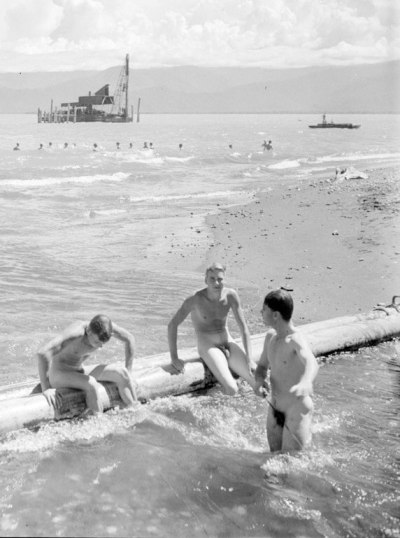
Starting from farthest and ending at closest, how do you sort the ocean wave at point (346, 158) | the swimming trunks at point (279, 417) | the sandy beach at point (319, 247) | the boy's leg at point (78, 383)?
1. the ocean wave at point (346, 158)
2. the sandy beach at point (319, 247)
3. the boy's leg at point (78, 383)
4. the swimming trunks at point (279, 417)

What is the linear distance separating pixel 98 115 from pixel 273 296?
11163 cm

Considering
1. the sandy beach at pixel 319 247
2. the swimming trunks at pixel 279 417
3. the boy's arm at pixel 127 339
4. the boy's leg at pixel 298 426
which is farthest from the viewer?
the sandy beach at pixel 319 247

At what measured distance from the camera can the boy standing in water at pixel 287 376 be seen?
4668 mm

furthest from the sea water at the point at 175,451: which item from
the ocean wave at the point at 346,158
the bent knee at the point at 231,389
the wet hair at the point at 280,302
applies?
the ocean wave at the point at 346,158

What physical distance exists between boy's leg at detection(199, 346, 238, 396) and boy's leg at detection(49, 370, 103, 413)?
4.19 feet

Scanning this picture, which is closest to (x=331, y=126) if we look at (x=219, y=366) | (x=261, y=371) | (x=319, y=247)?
(x=319, y=247)

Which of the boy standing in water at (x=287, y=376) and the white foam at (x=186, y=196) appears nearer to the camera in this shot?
the boy standing in water at (x=287, y=376)

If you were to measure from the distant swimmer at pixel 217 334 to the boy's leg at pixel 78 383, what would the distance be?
0.97 meters

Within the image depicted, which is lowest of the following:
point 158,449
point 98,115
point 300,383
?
point 158,449

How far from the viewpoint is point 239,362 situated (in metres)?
6.48

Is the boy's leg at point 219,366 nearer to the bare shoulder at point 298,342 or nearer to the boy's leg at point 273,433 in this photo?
the boy's leg at point 273,433

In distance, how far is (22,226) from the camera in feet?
57.2

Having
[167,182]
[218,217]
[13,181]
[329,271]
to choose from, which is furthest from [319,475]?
[13,181]

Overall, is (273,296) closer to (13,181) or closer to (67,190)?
(67,190)
